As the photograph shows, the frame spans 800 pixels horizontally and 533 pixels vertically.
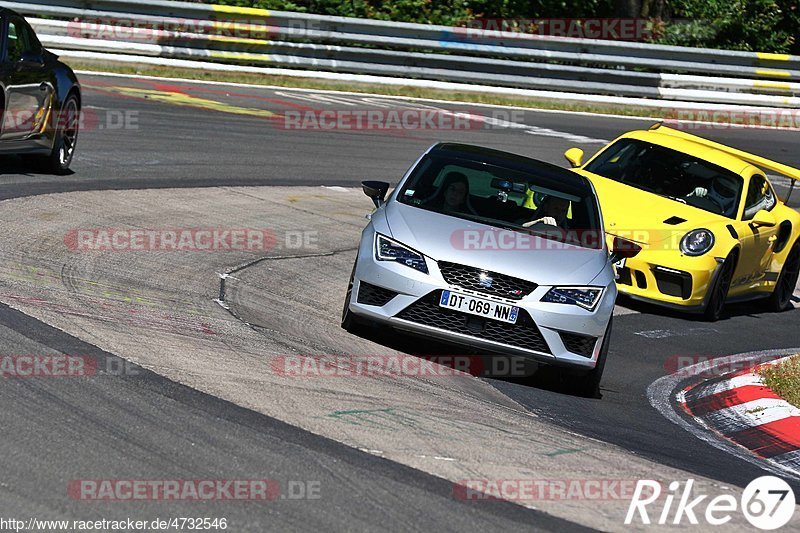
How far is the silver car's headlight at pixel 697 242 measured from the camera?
38.3 feet

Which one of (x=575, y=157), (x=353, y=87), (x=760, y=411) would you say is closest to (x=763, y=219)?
(x=575, y=157)

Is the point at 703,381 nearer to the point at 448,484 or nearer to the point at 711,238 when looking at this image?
the point at 711,238

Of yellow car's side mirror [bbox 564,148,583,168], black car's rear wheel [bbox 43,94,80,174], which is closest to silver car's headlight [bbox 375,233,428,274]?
yellow car's side mirror [bbox 564,148,583,168]

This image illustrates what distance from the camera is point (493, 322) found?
8.08 metres

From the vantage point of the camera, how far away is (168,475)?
5.02 meters

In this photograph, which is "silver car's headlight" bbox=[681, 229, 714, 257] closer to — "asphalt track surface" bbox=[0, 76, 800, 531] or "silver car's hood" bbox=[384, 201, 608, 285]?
"asphalt track surface" bbox=[0, 76, 800, 531]

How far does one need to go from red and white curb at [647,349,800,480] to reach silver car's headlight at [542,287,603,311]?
33.1 inches

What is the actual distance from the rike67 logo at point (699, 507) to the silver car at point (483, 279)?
7.16 feet

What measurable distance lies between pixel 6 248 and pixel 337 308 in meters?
2.40

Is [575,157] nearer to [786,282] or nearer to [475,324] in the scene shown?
[786,282]

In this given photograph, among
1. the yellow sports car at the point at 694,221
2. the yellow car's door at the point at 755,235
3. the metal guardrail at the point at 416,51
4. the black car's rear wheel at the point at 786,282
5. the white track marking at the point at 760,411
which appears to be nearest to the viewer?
the white track marking at the point at 760,411

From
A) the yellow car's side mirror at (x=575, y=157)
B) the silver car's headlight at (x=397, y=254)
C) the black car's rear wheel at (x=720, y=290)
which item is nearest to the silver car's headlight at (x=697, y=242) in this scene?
the black car's rear wheel at (x=720, y=290)

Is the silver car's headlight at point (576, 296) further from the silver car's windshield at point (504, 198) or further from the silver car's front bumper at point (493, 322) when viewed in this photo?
the silver car's windshield at point (504, 198)

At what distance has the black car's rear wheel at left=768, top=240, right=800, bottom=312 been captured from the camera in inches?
530
